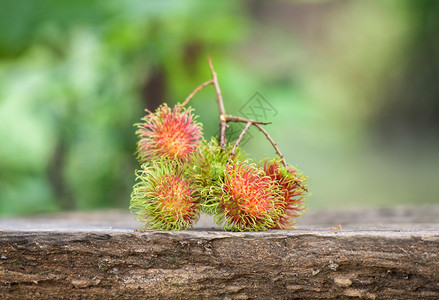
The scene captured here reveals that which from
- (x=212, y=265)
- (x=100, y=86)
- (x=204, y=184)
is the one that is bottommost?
(x=212, y=265)

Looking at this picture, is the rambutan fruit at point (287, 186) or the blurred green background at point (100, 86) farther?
the blurred green background at point (100, 86)

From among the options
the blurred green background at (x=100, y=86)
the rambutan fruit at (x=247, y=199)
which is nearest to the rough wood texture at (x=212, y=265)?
the rambutan fruit at (x=247, y=199)

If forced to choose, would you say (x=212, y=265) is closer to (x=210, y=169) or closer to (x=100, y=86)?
(x=210, y=169)

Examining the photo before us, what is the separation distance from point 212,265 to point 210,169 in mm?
125

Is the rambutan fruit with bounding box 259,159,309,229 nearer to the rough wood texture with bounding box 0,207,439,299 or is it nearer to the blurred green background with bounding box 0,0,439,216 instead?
the rough wood texture with bounding box 0,207,439,299

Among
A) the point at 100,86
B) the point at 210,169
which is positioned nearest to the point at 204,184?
the point at 210,169

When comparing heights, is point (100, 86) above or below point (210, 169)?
above

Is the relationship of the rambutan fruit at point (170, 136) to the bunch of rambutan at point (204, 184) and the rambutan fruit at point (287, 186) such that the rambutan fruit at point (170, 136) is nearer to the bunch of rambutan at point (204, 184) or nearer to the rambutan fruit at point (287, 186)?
the bunch of rambutan at point (204, 184)

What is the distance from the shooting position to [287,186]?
0.71 m

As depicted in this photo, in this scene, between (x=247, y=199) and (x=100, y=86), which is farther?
(x=100, y=86)

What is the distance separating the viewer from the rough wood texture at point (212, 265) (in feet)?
2.08

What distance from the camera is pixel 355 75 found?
5.00m

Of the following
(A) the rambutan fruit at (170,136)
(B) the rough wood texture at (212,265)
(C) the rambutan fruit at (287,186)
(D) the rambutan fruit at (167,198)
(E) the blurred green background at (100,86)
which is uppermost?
(E) the blurred green background at (100,86)

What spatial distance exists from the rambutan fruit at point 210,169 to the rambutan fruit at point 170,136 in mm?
19
